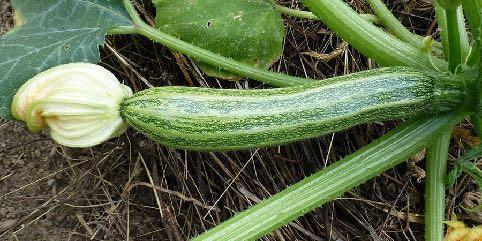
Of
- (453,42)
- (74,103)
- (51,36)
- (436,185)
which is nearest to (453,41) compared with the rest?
(453,42)

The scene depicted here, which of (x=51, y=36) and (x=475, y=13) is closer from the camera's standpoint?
(x=475, y=13)

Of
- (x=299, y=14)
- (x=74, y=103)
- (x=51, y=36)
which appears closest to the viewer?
(x=74, y=103)

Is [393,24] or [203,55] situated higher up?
[393,24]

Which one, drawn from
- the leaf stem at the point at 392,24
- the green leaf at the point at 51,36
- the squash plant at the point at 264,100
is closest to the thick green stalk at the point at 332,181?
the squash plant at the point at 264,100

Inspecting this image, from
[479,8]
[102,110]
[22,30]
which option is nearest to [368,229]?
[479,8]

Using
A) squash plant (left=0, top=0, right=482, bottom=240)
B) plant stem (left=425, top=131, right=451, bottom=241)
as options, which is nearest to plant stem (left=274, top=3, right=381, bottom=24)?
squash plant (left=0, top=0, right=482, bottom=240)

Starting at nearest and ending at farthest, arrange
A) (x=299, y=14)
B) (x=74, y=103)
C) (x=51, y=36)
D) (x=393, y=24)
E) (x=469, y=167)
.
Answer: (x=74, y=103) < (x=469, y=167) < (x=51, y=36) < (x=393, y=24) < (x=299, y=14)

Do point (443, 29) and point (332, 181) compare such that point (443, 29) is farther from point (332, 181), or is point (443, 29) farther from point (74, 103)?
point (74, 103)
